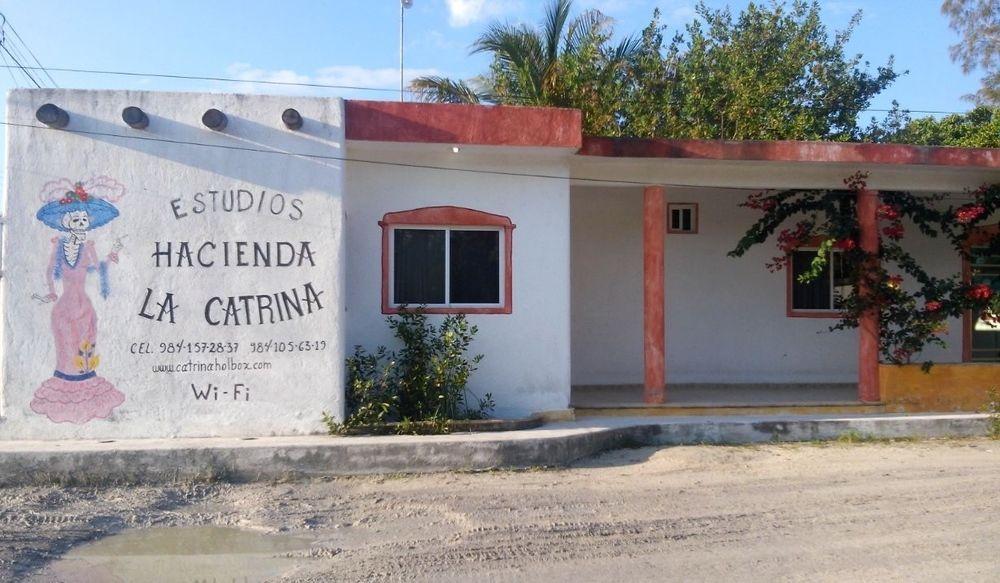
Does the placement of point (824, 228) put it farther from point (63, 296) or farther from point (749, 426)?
point (63, 296)

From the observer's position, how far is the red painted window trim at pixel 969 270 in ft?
37.9

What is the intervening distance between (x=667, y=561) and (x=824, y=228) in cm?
668

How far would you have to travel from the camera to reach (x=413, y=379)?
358 inches

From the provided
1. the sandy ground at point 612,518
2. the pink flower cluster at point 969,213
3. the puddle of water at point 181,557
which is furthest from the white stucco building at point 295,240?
the puddle of water at point 181,557

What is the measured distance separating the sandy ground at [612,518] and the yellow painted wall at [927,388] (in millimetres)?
1851

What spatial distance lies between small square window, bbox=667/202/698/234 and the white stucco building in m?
2.32

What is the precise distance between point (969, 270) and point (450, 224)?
27.6 feet

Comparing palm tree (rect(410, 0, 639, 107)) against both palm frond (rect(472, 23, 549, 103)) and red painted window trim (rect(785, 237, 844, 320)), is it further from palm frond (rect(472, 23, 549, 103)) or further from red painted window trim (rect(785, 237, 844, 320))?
red painted window trim (rect(785, 237, 844, 320))

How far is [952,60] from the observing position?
80.5 feet

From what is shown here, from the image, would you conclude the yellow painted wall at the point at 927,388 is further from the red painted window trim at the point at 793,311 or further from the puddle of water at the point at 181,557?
the puddle of water at the point at 181,557

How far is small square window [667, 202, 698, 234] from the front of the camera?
13.1m

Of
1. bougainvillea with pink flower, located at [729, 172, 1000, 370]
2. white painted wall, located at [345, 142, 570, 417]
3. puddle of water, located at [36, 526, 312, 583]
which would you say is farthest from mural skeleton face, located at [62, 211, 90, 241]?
bougainvillea with pink flower, located at [729, 172, 1000, 370]

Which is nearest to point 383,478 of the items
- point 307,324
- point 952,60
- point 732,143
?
point 307,324

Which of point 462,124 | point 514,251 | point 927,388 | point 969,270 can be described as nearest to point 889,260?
point 927,388
